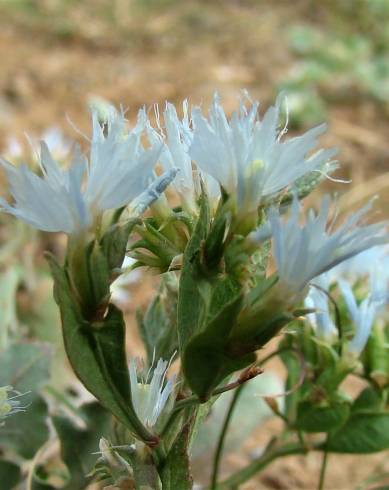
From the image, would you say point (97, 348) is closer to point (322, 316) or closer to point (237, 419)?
point (322, 316)

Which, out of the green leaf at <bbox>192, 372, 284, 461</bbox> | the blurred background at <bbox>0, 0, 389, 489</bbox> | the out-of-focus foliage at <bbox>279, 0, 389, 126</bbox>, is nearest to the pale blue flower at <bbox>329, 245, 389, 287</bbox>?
the green leaf at <bbox>192, 372, 284, 461</bbox>

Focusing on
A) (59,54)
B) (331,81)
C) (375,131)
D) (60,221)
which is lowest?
(60,221)

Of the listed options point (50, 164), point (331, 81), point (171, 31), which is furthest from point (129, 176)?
point (171, 31)

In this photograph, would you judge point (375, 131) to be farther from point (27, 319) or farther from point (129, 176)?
point (129, 176)

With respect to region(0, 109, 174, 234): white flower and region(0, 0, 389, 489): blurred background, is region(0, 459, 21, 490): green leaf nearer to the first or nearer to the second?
region(0, 109, 174, 234): white flower

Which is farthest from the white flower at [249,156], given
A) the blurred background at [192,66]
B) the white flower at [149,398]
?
the blurred background at [192,66]
